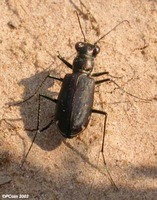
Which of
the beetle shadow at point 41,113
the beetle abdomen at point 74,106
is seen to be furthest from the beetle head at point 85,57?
the beetle shadow at point 41,113

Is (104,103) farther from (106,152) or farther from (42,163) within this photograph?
(42,163)

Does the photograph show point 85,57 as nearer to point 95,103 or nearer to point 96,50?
point 96,50

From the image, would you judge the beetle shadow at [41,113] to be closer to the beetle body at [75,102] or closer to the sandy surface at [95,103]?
the sandy surface at [95,103]

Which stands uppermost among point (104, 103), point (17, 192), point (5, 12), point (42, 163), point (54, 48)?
point (5, 12)

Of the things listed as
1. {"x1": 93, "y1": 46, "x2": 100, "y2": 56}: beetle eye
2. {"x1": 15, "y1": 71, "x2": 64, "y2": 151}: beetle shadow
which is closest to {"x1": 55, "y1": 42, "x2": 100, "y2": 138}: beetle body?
{"x1": 93, "y1": 46, "x2": 100, "y2": 56}: beetle eye

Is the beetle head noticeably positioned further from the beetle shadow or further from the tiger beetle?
the beetle shadow

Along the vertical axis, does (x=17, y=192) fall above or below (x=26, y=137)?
below

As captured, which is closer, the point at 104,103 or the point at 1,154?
the point at 1,154

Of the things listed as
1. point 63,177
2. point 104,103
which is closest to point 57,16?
point 104,103
